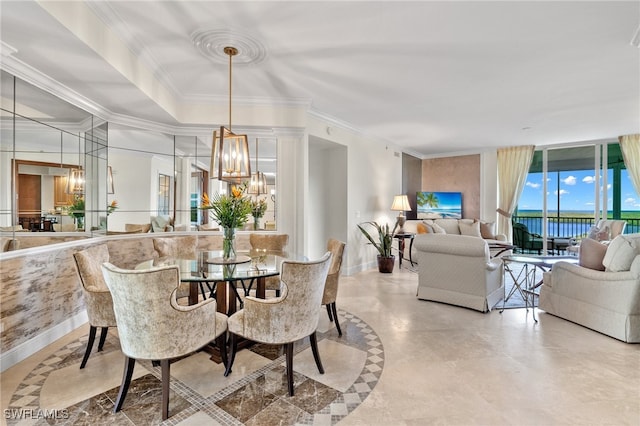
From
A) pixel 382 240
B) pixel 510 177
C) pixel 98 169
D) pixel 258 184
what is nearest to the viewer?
pixel 98 169

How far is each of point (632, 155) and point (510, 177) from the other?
6.92ft

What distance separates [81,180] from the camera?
331 cm

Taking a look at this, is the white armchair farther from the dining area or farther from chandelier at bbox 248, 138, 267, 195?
chandelier at bbox 248, 138, 267, 195

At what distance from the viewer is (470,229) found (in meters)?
6.78

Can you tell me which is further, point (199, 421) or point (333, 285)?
point (333, 285)

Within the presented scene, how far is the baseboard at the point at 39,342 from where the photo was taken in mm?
2406

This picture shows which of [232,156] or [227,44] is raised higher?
[227,44]

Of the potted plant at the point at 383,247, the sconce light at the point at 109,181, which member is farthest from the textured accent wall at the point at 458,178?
the sconce light at the point at 109,181

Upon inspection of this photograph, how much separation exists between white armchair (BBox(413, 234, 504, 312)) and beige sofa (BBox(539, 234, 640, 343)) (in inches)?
26.0

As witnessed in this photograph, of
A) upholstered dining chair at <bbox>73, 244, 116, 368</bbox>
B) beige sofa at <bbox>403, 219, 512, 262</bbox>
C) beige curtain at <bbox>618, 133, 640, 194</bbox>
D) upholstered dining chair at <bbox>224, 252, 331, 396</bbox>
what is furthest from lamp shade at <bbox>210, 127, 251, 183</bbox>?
beige curtain at <bbox>618, 133, 640, 194</bbox>

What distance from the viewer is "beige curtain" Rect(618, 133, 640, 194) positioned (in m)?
6.16

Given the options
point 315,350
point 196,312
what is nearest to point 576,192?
point 315,350

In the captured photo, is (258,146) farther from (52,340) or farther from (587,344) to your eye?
(587,344)

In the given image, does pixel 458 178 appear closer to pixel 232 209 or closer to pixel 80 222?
pixel 232 209
